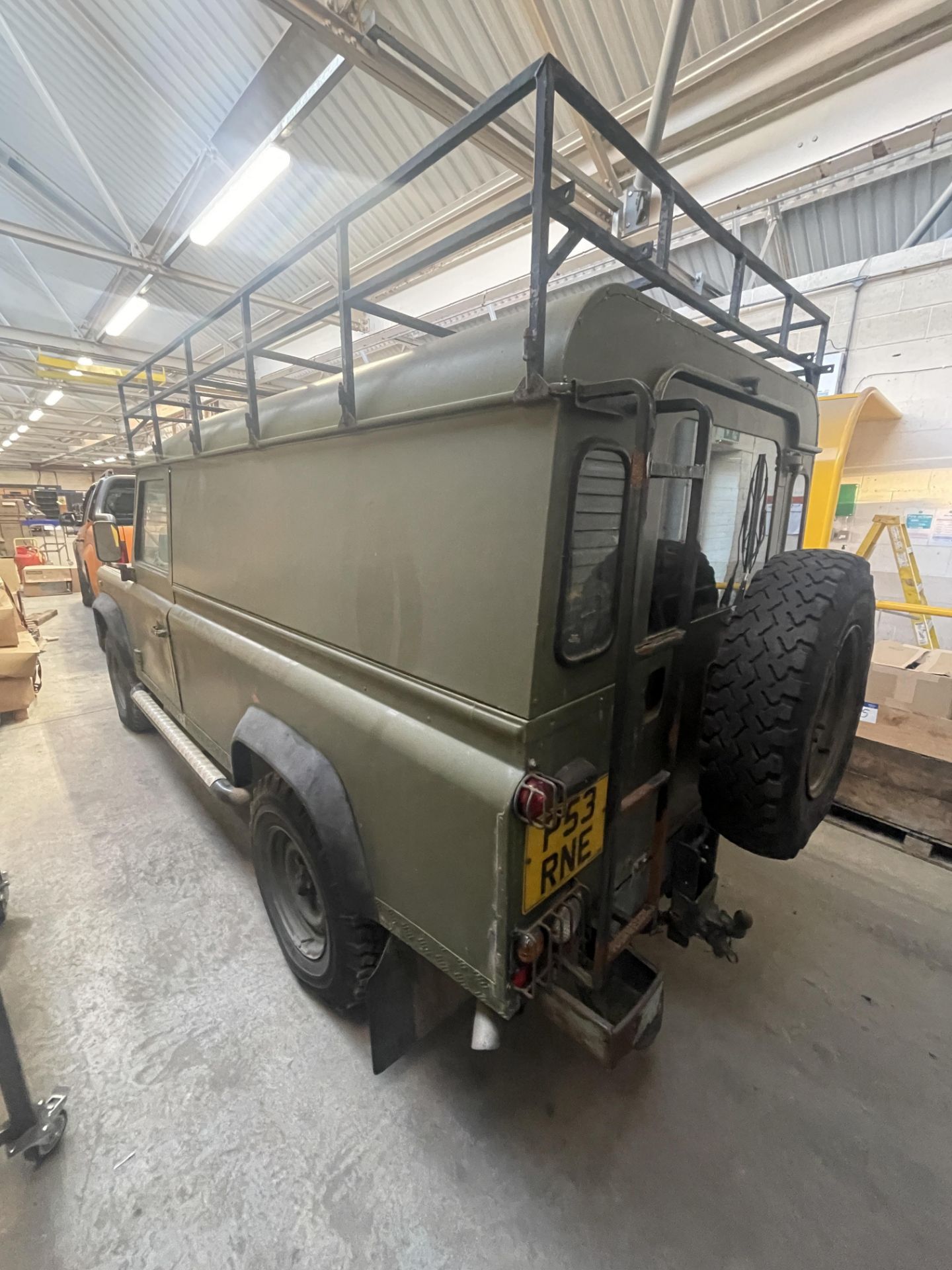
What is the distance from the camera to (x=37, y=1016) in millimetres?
1999

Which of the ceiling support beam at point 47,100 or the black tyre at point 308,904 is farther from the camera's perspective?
the ceiling support beam at point 47,100

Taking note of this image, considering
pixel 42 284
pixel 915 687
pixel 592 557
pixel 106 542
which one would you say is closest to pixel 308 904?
pixel 592 557

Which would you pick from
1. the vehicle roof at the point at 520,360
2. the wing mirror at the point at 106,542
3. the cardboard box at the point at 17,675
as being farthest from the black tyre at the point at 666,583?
the cardboard box at the point at 17,675

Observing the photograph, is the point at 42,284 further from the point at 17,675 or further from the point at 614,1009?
the point at 614,1009

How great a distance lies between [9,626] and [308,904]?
427 cm

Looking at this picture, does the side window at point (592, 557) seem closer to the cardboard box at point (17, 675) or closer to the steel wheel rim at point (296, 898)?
the steel wheel rim at point (296, 898)

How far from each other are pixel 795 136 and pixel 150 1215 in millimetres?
5597

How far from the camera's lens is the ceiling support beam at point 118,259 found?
15.1ft

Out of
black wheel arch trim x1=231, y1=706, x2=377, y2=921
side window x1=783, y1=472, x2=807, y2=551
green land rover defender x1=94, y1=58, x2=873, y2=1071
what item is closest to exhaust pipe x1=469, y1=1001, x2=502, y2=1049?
green land rover defender x1=94, y1=58, x2=873, y2=1071

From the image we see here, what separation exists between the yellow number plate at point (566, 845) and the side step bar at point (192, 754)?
1.45m

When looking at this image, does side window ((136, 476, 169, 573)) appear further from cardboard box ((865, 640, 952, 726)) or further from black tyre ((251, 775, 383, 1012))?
cardboard box ((865, 640, 952, 726))

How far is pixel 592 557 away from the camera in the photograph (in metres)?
1.23

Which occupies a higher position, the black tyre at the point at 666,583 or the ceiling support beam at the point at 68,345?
the ceiling support beam at the point at 68,345

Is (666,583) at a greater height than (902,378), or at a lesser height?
lesser
